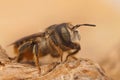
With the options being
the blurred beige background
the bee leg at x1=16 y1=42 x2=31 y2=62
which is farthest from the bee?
the blurred beige background

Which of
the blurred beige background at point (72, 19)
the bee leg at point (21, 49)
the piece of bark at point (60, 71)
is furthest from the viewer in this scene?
the blurred beige background at point (72, 19)

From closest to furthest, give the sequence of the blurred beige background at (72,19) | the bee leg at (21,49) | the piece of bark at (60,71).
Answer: the piece of bark at (60,71) < the bee leg at (21,49) < the blurred beige background at (72,19)

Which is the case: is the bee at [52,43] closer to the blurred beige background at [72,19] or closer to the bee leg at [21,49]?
the bee leg at [21,49]

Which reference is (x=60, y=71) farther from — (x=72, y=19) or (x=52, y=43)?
(x=72, y=19)

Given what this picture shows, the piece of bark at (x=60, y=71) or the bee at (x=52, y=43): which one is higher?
the bee at (x=52, y=43)

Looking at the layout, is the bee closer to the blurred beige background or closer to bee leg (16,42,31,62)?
bee leg (16,42,31,62)

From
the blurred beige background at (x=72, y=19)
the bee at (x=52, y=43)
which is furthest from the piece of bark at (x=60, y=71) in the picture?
the blurred beige background at (x=72, y=19)

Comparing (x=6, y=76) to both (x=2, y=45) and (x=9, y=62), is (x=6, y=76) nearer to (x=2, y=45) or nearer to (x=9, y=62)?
(x=9, y=62)

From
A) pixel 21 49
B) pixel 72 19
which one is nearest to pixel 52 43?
pixel 21 49
